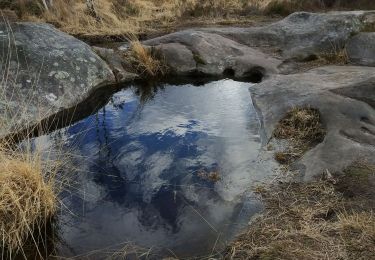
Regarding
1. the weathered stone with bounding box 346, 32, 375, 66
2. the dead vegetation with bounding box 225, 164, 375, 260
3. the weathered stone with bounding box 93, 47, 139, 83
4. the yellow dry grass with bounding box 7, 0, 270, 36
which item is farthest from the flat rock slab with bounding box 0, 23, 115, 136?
the weathered stone with bounding box 346, 32, 375, 66

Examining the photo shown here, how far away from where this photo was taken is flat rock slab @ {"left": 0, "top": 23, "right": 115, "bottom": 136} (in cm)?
618

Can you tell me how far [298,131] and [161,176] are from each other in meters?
1.76

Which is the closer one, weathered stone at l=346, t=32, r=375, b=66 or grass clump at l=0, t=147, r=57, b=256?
grass clump at l=0, t=147, r=57, b=256

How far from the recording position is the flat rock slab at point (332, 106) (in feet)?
14.9

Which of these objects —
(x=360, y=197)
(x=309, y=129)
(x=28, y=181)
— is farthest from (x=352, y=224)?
(x=28, y=181)

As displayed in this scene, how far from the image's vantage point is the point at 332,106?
5.42m

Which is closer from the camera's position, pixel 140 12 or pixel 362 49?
pixel 362 49

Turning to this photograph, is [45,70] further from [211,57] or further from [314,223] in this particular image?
[314,223]

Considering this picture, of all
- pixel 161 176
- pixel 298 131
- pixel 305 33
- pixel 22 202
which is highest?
pixel 305 33

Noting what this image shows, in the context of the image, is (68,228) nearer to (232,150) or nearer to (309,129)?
(232,150)

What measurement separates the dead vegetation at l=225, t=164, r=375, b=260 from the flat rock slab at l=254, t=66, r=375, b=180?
27 cm

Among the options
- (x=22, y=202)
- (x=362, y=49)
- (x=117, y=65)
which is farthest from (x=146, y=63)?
(x=22, y=202)

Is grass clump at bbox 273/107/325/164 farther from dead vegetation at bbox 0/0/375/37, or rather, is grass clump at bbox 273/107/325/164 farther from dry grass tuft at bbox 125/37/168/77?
dead vegetation at bbox 0/0/375/37

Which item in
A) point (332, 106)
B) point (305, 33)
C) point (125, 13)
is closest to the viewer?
point (332, 106)
